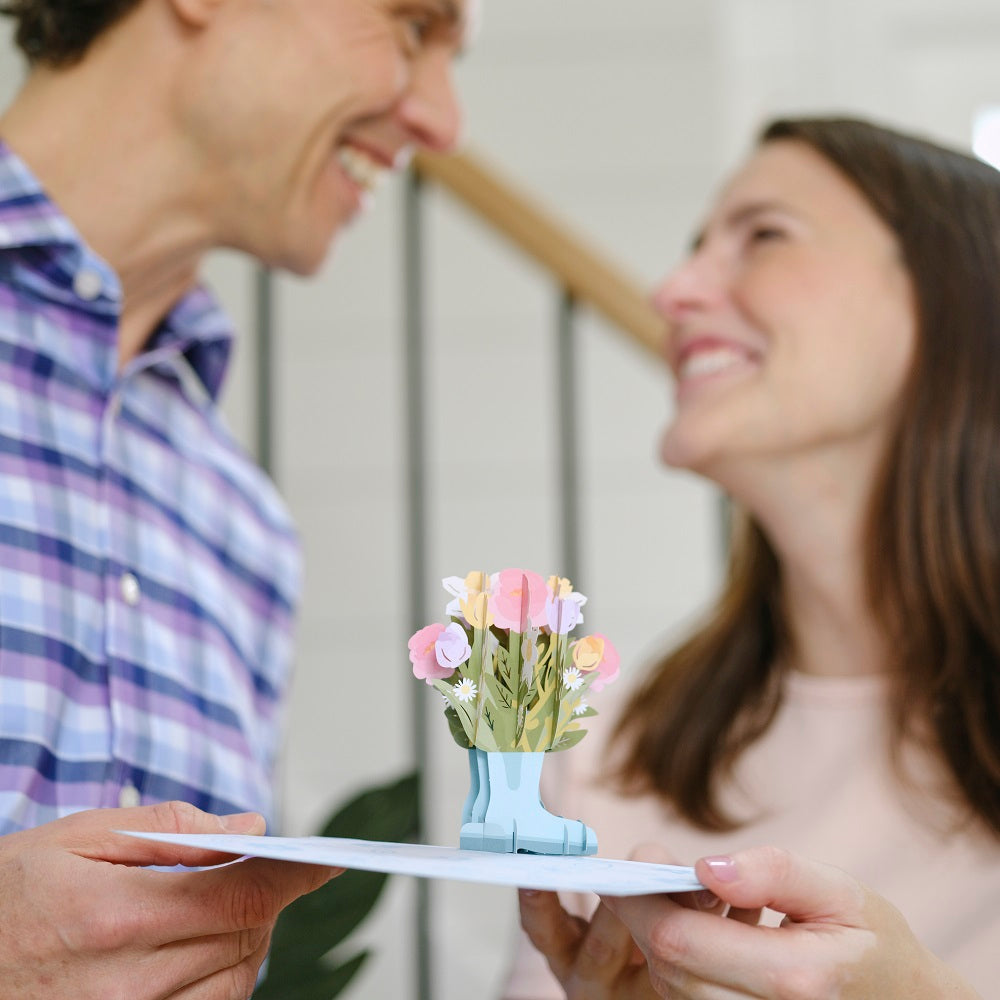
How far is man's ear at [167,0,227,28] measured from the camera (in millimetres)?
1245

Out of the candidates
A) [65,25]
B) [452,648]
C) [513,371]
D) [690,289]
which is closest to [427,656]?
[452,648]

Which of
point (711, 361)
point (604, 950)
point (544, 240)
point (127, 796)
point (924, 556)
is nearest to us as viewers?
point (604, 950)

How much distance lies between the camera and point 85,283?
1136 mm

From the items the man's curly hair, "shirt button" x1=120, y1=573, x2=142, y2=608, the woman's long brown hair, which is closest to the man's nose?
the man's curly hair

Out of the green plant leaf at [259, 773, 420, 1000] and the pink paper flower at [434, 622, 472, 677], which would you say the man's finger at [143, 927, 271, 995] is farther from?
the green plant leaf at [259, 773, 420, 1000]

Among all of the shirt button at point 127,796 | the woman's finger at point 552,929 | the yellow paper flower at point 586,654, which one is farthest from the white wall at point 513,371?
the yellow paper flower at point 586,654

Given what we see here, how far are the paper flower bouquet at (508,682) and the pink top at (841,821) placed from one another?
0.42 meters

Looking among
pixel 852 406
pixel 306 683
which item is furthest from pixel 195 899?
pixel 306 683

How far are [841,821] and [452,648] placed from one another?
58cm

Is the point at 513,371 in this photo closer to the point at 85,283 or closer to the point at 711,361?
the point at 711,361

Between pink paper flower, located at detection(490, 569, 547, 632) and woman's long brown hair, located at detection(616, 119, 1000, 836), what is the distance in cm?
54

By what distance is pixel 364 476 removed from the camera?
328 cm

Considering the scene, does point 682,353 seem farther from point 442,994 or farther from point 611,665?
point 442,994

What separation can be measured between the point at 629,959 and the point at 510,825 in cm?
19
